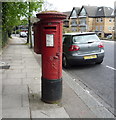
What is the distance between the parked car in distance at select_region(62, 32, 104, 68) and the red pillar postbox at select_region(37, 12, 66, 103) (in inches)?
164

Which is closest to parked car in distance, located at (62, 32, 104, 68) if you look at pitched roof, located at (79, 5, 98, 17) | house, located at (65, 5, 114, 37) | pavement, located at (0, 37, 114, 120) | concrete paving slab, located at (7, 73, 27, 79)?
concrete paving slab, located at (7, 73, 27, 79)

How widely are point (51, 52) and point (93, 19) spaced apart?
65.8 meters

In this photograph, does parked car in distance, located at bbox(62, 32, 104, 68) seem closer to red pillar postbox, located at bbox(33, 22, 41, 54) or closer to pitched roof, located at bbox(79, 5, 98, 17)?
red pillar postbox, located at bbox(33, 22, 41, 54)

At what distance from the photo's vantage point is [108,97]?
4.66 metres

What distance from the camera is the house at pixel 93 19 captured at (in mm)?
62250

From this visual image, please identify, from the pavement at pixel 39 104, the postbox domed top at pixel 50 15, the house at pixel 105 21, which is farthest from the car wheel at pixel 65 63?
the house at pixel 105 21

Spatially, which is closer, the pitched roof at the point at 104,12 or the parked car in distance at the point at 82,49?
the parked car in distance at the point at 82,49

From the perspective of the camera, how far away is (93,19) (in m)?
66.7

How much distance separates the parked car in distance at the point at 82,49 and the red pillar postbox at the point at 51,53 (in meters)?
4.17

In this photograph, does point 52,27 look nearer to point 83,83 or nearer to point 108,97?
point 108,97

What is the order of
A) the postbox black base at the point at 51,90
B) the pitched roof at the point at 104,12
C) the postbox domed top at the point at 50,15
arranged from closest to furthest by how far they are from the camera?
the postbox domed top at the point at 50,15
the postbox black base at the point at 51,90
the pitched roof at the point at 104,12

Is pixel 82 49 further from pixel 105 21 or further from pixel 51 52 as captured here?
pixel 105 21

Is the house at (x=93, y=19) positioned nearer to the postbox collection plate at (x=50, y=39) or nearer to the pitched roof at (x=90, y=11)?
the pitched roof at (x=90, y=11)

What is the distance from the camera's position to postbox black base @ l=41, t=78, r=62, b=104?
12.6 feet
